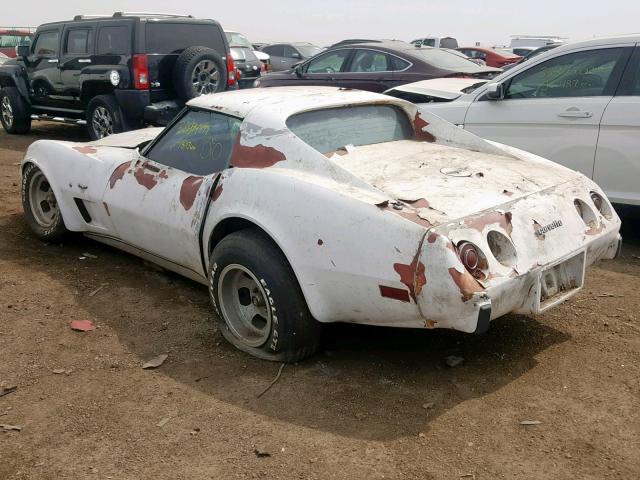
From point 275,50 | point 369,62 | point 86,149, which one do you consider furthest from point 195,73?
point 275,50

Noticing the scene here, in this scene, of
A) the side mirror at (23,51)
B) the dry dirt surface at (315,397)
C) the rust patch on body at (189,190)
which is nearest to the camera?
the dry dirt surface at (315,397)

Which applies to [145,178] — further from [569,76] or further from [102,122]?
[102,122]

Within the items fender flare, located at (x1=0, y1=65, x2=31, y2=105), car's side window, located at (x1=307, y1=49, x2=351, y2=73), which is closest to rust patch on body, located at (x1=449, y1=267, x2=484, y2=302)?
car's side window, located at (x1=307, y1=49, x2=351, y2=73)

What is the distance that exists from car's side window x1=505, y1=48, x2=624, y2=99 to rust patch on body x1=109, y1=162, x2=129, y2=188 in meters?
3.42

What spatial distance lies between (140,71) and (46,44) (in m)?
2.45

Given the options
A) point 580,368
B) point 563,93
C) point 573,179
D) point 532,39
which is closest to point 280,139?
point 573,179

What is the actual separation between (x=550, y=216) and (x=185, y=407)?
6.53 feet

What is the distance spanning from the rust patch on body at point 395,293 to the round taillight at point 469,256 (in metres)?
0.28

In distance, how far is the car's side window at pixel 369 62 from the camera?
10.1m

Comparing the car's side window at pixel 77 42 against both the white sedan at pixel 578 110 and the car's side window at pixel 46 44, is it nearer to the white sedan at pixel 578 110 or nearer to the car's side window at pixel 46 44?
the car's side window at pixel 46 44

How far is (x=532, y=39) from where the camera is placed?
26031mm

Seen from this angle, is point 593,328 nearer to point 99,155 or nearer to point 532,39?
point 99,155

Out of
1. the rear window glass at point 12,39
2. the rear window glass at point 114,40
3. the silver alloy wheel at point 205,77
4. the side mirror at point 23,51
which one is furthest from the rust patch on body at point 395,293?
the rear window glass at point 12,39

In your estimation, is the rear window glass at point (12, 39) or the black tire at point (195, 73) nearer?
the black tire at point (195, 73)
